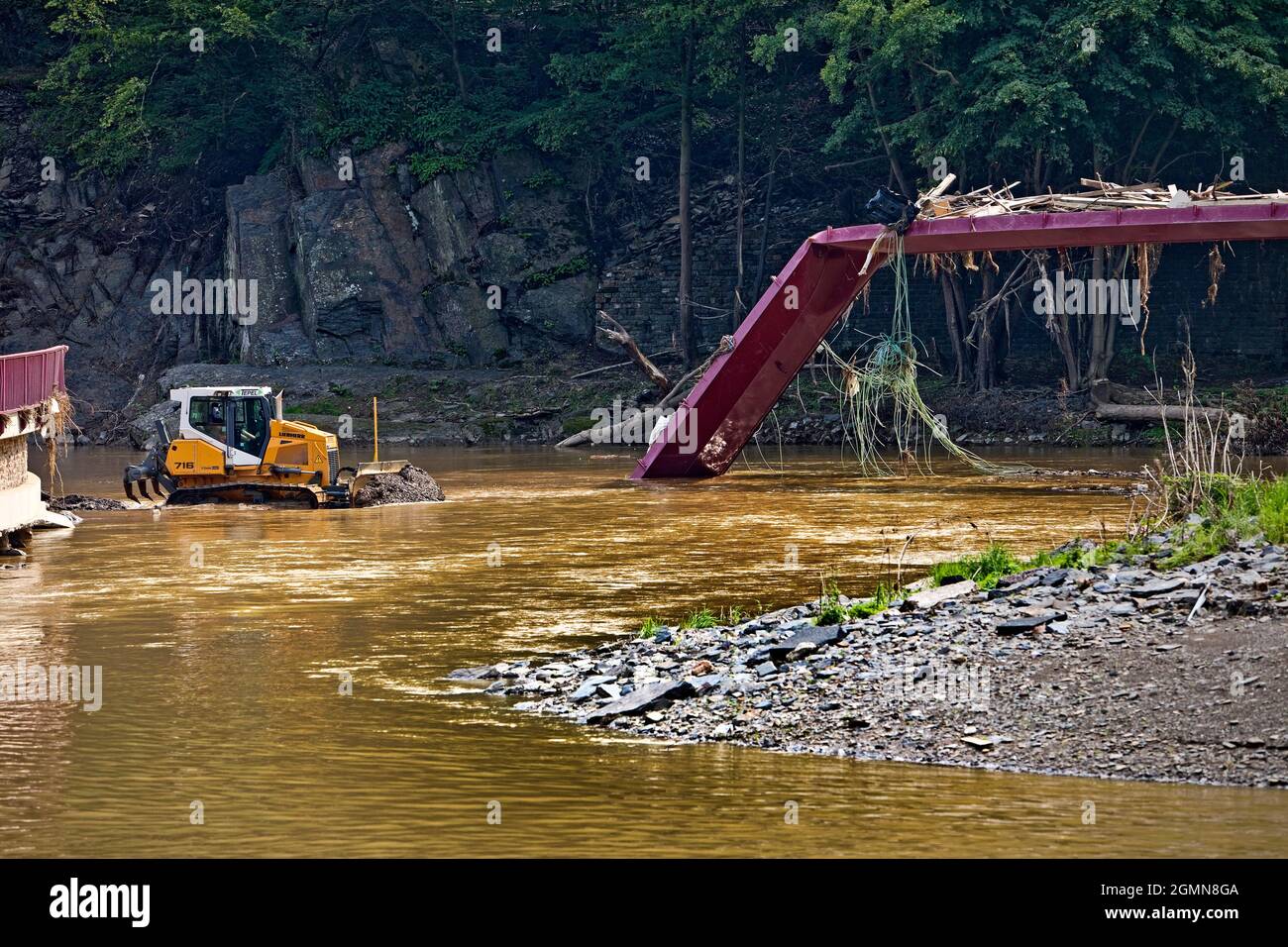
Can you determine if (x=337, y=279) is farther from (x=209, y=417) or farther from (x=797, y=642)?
(x=797, y=642)

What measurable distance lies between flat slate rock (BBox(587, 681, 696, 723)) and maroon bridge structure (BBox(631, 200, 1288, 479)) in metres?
16.6

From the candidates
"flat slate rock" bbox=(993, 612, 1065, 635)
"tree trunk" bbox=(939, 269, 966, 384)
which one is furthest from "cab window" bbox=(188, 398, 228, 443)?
"tree trunk" bbox=(939, 269, 966, 384)

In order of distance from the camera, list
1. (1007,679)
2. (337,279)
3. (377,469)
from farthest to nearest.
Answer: (337,279)
(377,469)
(1007,679)

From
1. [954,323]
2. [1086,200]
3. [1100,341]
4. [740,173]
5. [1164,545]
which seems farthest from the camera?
[740,173]

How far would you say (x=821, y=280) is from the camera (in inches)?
1164

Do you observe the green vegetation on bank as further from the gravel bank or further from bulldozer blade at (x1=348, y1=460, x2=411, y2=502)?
bulldozer blade at (x1=348, y1=460, x2=411, y2=502)

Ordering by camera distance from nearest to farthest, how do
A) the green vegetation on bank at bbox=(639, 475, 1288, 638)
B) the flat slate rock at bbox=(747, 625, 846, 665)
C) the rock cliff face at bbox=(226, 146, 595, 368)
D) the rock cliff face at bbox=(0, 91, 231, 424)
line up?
1. the flat slate rock at bbox=(747, 625, 846, 665)
2. the green vegetation on bank at bbox=(639, 475, 1288, 638)
3. the rock cliff face at bbox=(226, 146, 595, 368)
4. the rock cliff face at bbox=(0, 91, 231, 424)

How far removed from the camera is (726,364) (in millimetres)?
30359

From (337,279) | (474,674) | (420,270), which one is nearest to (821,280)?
(474,674)

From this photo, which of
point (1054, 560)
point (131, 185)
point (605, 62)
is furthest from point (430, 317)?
point (1054, 560)

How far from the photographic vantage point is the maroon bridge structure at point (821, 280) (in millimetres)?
26203

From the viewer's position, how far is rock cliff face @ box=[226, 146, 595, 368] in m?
49.1

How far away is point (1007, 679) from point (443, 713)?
4.02 m

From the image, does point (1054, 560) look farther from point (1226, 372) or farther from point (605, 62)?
point (605, 62)
